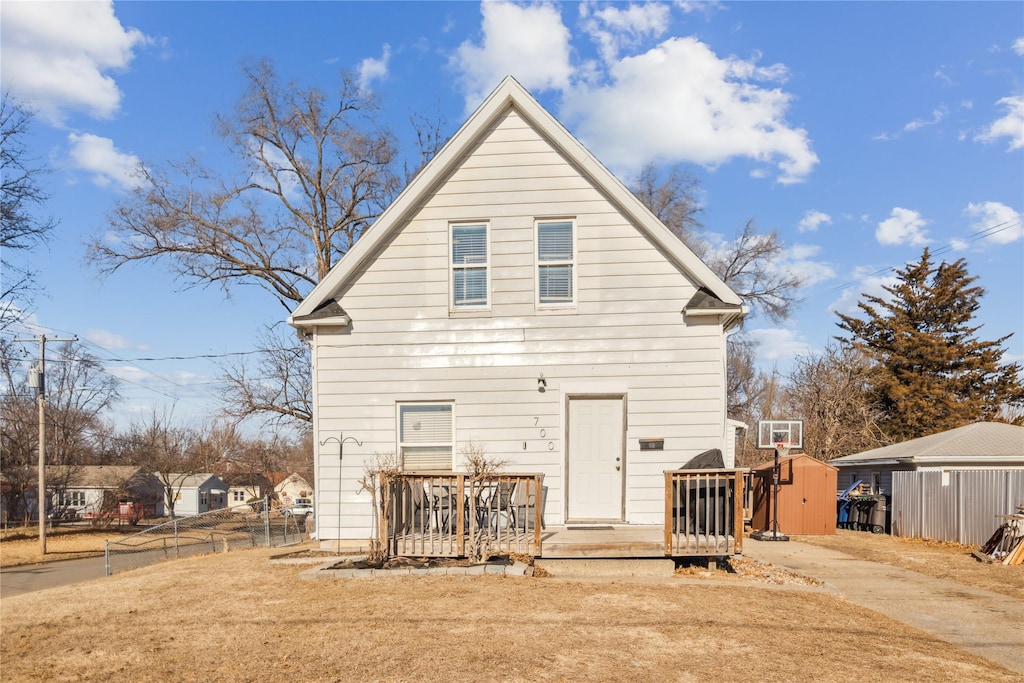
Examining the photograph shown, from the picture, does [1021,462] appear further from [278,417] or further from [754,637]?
[278,417]

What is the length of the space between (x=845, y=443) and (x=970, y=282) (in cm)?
1073

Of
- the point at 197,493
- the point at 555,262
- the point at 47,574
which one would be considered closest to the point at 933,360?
the point at 555,262

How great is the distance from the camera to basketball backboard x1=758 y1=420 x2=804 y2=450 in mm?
17203

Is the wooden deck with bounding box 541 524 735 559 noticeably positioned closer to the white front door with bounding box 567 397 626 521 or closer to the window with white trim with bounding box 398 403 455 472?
the white front door with bounding box 567 397 626 521

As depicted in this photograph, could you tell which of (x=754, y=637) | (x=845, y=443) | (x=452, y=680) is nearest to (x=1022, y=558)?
(x=754, y=637)

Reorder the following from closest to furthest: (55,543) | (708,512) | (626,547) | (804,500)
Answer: (626,547) < (708,512) < (804,500) < (55,543)

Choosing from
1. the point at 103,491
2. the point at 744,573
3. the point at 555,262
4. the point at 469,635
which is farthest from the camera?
the point at 103,491

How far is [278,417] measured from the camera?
23.2 metres

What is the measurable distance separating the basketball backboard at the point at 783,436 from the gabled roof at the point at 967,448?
3.36 m

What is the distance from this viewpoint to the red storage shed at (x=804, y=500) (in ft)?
60.5

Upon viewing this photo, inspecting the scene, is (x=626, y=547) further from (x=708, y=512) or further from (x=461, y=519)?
(x=461, y=519)

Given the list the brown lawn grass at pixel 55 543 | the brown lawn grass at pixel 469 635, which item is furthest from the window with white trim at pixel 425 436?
the brown lawn grass at pixel 55 543

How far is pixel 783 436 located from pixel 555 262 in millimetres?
10302

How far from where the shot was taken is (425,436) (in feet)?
35.8
